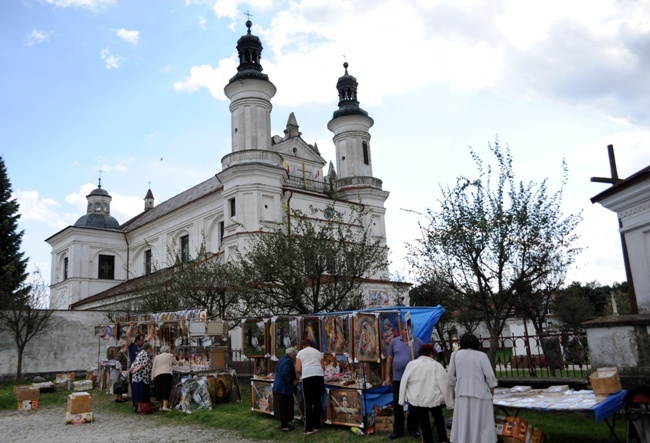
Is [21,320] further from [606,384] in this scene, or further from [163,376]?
[606,384]

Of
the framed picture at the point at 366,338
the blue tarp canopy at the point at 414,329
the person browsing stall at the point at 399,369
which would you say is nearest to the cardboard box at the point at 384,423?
the blue tarp canopy at the point at 414,329

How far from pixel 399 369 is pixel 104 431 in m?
6.77

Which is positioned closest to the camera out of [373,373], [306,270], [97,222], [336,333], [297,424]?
[373,373]

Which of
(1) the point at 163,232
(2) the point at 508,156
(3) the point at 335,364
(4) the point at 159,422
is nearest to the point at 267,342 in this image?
(3) the point at 335,364

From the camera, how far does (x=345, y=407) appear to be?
34.1ft

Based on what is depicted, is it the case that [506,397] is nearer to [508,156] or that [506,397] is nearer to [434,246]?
[434,246]

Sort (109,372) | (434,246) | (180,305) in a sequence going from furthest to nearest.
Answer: (180,305)
(109,372)
(434,246)

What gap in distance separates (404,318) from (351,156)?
2983 cm

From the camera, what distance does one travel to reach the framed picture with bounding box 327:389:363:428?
10.1 metres

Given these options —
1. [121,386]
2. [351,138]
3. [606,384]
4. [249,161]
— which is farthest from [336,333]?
[351,138]

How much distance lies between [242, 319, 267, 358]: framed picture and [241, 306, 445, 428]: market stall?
2.2 inches

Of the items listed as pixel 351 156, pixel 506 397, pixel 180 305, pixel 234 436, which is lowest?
pixel 234 436

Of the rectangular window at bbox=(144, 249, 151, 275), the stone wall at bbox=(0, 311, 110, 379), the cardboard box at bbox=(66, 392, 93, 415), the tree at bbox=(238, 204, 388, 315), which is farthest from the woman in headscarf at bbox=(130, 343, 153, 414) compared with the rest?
the rectangular window at bbox=(144, 249, 151, 275)

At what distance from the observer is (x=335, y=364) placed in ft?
38.3
